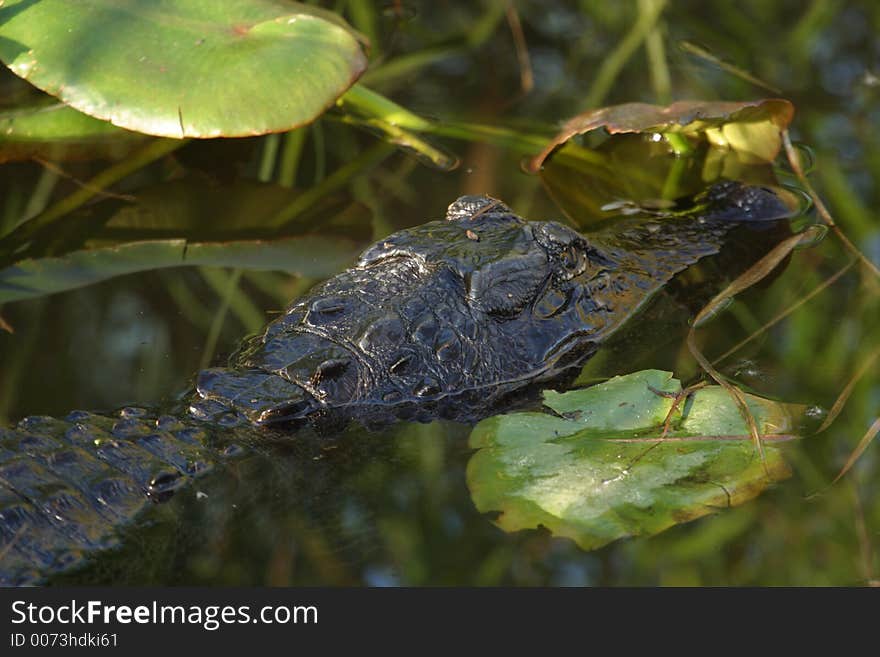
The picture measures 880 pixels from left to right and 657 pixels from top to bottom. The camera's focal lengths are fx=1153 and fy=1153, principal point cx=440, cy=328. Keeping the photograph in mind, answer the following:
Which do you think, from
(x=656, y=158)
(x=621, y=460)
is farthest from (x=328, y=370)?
(x=656, y=158)

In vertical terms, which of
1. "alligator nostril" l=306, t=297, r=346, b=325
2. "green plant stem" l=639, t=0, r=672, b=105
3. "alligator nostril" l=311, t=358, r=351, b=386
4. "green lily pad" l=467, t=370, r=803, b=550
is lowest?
"green plant stem" l=639, t=0, r=672, b=105

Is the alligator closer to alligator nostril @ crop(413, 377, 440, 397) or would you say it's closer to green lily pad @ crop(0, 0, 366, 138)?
alligator nostril @ crop(413, 377, 440, 397)

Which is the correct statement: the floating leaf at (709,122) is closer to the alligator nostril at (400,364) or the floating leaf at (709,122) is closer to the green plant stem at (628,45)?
the green plant stem at (628,45)

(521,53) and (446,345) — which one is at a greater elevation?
(446,345)

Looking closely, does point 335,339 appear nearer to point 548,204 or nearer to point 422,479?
point 422,479

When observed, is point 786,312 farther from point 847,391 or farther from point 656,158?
point 656,158

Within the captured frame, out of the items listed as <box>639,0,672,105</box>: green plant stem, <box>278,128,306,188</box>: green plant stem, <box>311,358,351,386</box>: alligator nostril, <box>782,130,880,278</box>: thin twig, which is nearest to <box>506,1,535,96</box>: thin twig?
<box>639,0,672,105</box>: green plant stem

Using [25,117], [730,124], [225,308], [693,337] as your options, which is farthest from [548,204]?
[25,117]

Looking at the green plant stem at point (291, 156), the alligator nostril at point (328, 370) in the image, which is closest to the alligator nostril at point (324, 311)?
the alligator nostril at point (328, 370)
